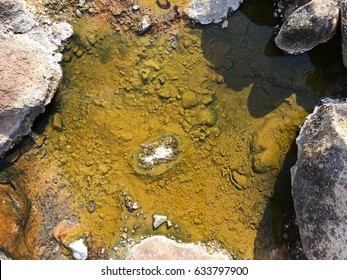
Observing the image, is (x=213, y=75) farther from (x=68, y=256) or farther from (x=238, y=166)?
(x=68, y=256)

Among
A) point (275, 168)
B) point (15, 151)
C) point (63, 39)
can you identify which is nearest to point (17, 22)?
point (63, 39)

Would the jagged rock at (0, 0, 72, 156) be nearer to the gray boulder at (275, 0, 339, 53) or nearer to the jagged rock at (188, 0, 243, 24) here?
the jagged rock at (188, 0, 243, 24)

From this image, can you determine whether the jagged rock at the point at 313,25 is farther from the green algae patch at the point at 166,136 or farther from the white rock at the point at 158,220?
the white rock at the point at 158,220

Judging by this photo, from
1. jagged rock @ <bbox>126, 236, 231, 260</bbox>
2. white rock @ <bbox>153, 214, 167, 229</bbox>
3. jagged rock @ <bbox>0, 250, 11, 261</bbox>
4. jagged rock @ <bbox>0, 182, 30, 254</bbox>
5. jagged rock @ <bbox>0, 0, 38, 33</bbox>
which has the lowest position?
jagged rock @ <bbox>126, 236, 231, 260</bbox>

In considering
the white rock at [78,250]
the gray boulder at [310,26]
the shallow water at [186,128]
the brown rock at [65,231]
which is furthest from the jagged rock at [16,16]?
the gray boulder at [310,26]

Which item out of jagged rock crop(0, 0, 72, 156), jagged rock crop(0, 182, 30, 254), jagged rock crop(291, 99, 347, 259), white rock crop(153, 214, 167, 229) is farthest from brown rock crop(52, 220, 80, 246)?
jagged rock crop(291, 99, 347, 259)

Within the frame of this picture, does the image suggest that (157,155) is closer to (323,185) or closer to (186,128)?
(186,128)

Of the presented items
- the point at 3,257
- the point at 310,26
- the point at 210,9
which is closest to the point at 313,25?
the point at 310,26

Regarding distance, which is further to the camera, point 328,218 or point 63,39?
point 63,39
